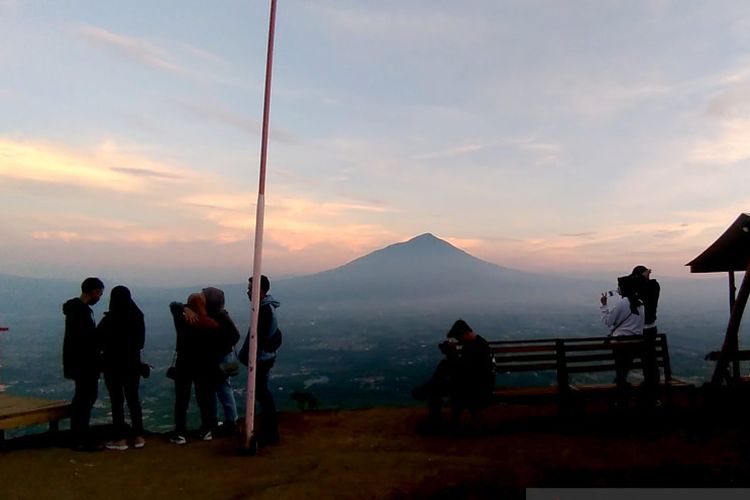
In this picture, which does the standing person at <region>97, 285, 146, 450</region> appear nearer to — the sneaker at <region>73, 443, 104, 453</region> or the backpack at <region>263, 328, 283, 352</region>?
the sneaker at <region>73, 443, 104, 453</region>

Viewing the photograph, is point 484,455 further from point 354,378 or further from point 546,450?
point 354,378

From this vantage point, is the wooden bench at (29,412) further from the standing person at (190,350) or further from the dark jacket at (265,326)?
the dark jacket at (265,326)

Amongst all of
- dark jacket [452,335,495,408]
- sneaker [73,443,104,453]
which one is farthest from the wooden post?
sneaker [73,443,104,453]

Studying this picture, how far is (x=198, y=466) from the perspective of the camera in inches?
238

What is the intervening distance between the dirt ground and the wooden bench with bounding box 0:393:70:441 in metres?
0.33

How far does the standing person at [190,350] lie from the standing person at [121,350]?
47 centimetres

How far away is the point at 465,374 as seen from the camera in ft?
24.8

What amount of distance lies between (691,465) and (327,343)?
168 meters

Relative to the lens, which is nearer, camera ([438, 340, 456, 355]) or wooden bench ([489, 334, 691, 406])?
camera ([438, 340, 456, 355])

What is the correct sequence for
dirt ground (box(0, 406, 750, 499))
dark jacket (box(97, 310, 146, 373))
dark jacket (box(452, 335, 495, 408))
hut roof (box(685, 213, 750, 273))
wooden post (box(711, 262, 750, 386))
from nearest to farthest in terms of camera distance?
dirt ground (box(0, 406, 750, 499)) < dark jacket (box(97, 310, 146, 373)) < dark jacket (box(452, 335, 495, 408)) < wooden post (box(711, 262, 750, 386)) < hut roof (box(685, 213, 750, 273))

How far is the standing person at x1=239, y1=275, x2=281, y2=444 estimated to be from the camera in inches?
270

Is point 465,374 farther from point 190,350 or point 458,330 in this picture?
point 190,350

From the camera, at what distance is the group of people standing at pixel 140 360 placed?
21.3 feet

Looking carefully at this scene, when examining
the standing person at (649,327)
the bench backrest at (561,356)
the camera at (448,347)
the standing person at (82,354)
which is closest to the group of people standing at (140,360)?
the standing person at (82,354)
